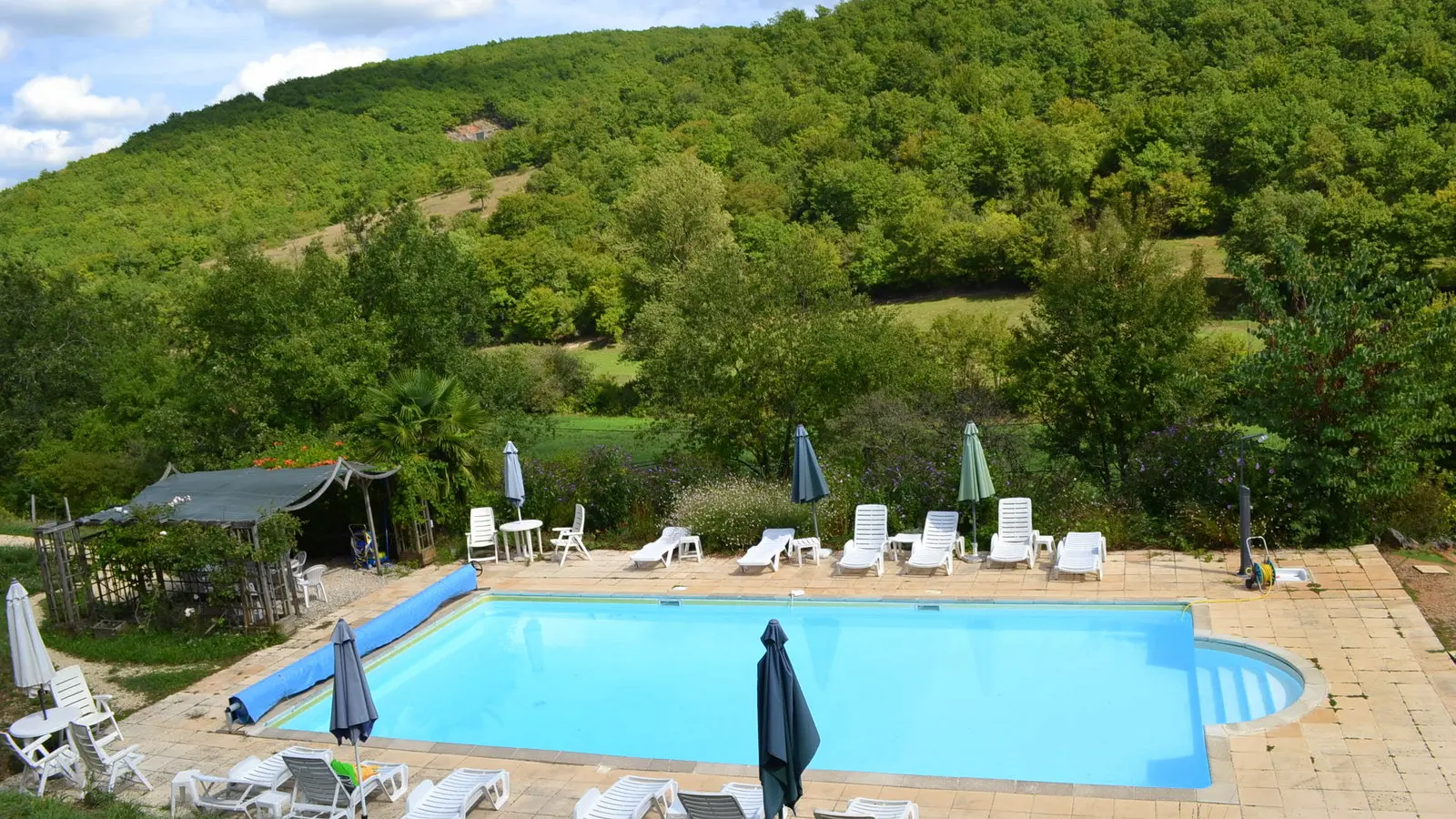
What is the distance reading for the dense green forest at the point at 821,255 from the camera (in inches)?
531

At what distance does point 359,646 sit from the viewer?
11.2 metres

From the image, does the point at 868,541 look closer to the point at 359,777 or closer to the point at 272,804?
the point at 359,777

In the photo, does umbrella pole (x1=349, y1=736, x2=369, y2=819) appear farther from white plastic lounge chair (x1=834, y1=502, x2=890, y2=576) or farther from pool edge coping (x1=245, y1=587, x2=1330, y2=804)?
white plastic lounge chair (x1=834, y1=502, x2=890, y2=576)

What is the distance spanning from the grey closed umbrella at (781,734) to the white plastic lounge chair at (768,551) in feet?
23.0

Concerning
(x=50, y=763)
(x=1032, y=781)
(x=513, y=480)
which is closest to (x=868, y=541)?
(x=513, y=480)

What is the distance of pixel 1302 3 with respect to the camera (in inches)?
2514

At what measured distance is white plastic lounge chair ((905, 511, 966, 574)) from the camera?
12.7m

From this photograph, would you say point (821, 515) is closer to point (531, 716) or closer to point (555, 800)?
point (531, 716)

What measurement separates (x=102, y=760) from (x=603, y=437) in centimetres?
2087

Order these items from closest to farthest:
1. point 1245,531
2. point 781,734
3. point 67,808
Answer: point 781,734 < point 67,808 < point 1245,531

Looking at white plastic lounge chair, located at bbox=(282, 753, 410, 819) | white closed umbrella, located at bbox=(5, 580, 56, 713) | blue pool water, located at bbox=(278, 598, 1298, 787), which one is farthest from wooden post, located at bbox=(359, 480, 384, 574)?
white plastic lounge chair, located at bbox=(282, 753, 410, 819)

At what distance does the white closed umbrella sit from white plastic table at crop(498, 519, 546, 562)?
694 centimetres

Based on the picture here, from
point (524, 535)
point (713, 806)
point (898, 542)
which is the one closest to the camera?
point (713, 806)

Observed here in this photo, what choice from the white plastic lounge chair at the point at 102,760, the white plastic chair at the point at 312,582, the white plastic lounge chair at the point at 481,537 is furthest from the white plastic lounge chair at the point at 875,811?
the white plastic lounge chair at the point at 481,537
